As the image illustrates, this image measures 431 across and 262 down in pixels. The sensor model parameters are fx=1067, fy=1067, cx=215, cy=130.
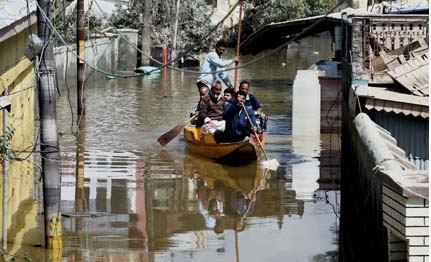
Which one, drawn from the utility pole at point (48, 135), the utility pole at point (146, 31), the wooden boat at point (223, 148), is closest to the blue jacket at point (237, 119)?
the wooden boat at point (223, 148)

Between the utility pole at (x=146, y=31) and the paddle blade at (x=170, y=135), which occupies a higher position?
the utility pole at (x=146, y=31)

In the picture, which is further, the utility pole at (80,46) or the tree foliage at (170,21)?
the tree foliage at (170,21)

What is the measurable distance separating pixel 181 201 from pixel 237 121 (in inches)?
128

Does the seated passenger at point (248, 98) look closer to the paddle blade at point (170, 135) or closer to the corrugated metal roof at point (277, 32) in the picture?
the paddle blade at point (170, 135)

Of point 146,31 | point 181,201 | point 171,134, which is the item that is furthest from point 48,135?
point 146,31

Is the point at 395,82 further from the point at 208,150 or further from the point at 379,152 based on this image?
the point at 379,152

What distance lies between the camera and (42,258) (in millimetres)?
13102

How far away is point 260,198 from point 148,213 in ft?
7.46

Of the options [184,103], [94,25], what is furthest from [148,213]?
[94,25]

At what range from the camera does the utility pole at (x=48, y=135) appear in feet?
41.7

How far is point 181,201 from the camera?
56.1ft

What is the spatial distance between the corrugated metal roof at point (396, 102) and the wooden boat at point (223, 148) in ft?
12.0

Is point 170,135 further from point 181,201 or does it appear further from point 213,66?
point 181,201

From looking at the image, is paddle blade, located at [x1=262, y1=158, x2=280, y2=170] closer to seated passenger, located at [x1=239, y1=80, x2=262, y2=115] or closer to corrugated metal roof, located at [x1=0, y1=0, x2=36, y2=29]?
seated passenger, located at [x1=239, y1=80, x2=262, y2=115]
